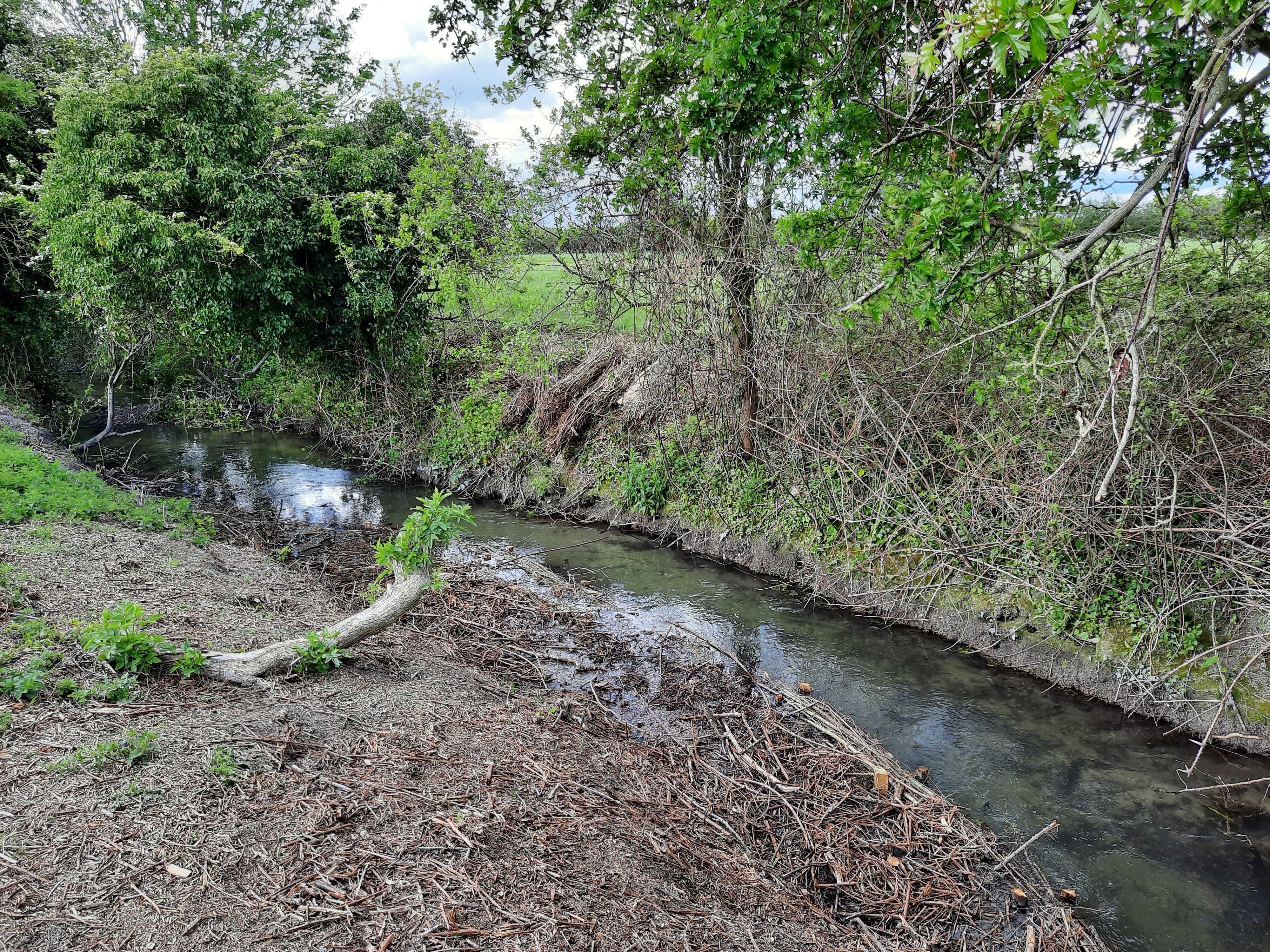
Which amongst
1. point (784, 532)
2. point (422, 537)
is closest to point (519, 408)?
point (784, 532)

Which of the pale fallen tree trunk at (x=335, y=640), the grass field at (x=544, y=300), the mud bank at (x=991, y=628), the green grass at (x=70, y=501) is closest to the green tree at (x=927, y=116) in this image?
the grass field at (x=544, y=300)

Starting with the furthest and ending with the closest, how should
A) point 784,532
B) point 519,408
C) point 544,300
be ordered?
point 519,408, point 544,300, point 784,532

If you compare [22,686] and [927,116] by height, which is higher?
[927,116]

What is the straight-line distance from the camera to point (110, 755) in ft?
11.1

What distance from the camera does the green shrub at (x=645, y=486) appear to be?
1024cm

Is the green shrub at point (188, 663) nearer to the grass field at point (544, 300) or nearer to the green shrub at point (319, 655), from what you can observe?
the green shrub at point (319, 655)

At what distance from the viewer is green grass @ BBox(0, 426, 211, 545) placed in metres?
7.17

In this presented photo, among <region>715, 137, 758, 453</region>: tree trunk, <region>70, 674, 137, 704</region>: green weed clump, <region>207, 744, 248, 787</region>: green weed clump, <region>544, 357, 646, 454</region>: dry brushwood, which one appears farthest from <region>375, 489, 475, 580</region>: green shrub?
<region>544, 357, 646, 454</region>: dry brushwood

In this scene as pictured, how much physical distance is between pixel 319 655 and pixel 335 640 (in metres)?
0.17

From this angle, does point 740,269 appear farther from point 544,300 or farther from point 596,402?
point 544,300

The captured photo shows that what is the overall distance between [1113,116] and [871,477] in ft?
14.1

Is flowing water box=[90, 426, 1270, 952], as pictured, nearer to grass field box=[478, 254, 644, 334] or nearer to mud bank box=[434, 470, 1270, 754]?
mud bank box=[434, 470, 1270, 754]

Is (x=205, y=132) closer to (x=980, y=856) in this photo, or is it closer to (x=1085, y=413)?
(x=1085, y=413)

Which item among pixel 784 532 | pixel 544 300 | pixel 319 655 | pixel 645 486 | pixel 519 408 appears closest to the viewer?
pixel 319 655
